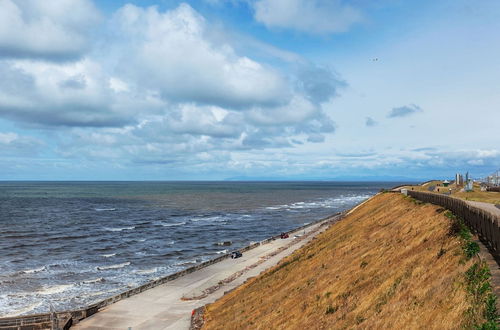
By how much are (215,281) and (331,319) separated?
105 feet

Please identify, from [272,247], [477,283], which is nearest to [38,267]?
[272,247]

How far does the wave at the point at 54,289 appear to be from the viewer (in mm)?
46125

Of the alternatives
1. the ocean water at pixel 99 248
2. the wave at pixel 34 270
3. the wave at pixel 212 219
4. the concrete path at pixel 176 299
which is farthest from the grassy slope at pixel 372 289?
the wave at pixel 212 219

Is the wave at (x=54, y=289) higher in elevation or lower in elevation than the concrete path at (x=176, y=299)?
lower

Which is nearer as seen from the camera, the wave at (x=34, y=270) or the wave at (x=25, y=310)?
the wave at (x=25, y=310)

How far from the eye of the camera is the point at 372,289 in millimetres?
20016

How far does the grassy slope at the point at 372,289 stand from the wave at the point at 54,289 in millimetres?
21654

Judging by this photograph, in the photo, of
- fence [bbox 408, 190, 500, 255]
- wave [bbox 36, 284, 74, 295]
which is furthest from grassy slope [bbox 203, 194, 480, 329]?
wave [bbox 36, 284, 74, 295]

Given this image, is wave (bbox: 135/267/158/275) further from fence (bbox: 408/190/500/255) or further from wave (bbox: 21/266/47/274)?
fence (bbox: 408/190/500/255)

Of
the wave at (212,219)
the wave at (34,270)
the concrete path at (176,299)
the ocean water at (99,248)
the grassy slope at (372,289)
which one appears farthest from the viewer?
the wave at (212,219)

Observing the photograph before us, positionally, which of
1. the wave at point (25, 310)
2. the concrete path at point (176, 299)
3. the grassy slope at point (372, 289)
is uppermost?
the grassy slope at point (372, 289)

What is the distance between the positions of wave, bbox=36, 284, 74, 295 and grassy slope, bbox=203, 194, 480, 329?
21.7 m

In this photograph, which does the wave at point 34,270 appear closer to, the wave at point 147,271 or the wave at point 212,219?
the wave at point 147,271

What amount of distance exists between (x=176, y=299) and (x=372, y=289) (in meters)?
27.7
